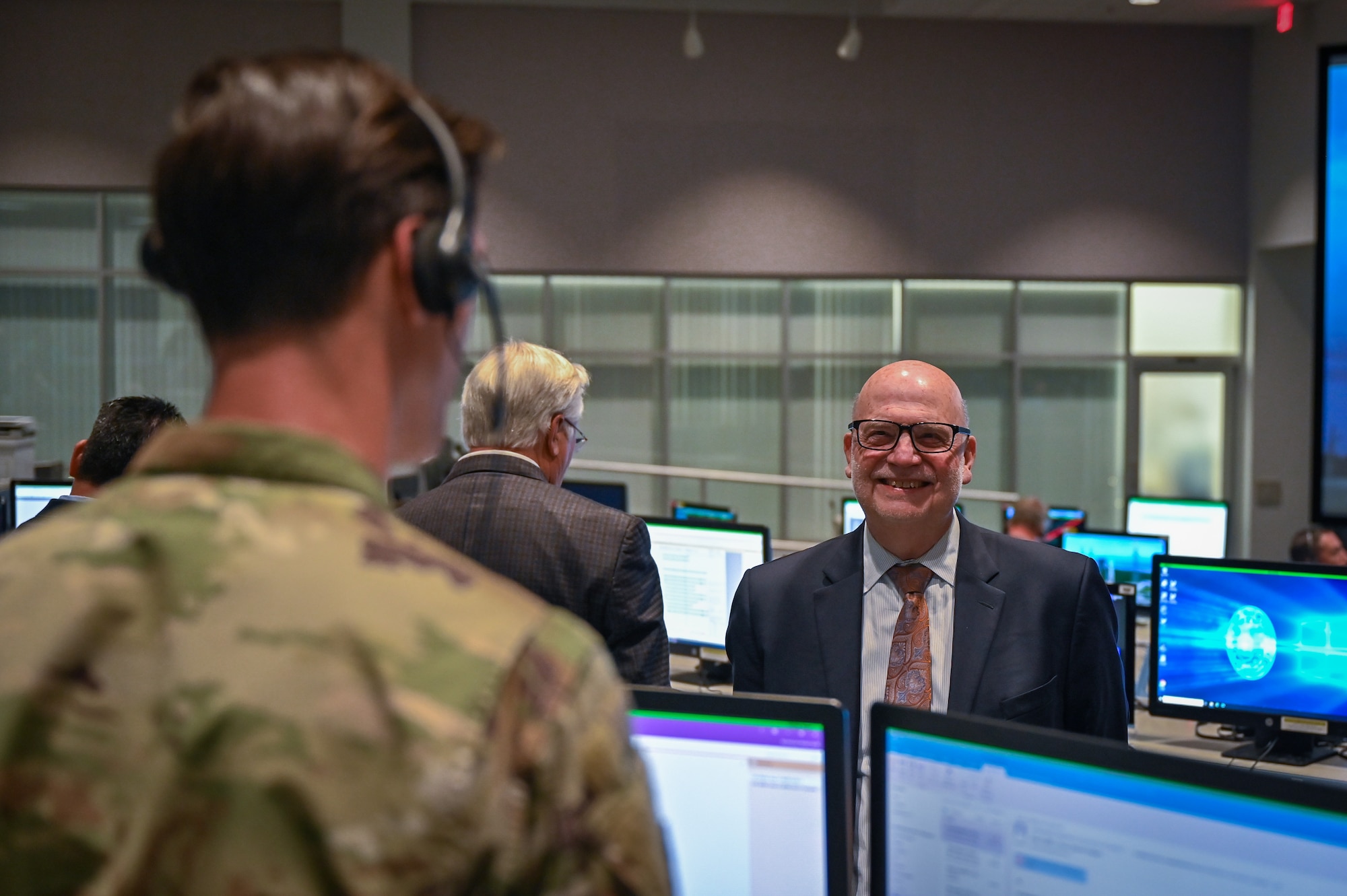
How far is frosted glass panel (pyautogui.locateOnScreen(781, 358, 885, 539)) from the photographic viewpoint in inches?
344

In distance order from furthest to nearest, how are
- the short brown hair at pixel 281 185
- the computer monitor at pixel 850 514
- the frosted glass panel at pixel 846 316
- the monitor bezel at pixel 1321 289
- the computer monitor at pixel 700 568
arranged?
the frosted glass panel at pixel 846 316 → the monitor bezel at pixel 1321 289 → the computer monitor at pixel 850 514 → the computer monitor at pixel 700 568 → the short brown hair at pixel 281 185

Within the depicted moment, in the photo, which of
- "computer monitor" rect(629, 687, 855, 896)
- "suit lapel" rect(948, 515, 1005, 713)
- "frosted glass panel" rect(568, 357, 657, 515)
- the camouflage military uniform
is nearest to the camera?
the camouflage military uniform

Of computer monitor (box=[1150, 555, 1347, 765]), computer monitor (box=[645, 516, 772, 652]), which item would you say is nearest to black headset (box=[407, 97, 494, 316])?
computer monitor (box=[1150, 555, 1347, 765])

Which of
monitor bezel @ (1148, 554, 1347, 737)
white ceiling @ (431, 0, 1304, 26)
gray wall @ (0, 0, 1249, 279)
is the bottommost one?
monitor bezel @ (1148, 554, 1347, 737)

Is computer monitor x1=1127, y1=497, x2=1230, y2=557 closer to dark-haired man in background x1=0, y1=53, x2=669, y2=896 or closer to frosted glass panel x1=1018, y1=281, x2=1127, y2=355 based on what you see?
frosted glass panel x1=1018, y1=281, x2=1127, y2=355

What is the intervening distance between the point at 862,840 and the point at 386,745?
103cm

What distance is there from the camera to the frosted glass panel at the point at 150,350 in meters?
8.23

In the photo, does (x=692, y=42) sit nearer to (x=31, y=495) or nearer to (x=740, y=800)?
(x=31, y=495)

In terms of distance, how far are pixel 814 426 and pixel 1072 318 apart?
7.17 feet

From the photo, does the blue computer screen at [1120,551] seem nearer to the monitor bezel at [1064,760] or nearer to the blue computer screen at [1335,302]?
the monitor bezel at [1064,760]

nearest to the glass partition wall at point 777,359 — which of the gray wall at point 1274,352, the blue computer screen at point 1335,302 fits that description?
the gray wall at point 1274,352

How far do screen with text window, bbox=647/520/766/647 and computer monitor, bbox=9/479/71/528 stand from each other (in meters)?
2.33

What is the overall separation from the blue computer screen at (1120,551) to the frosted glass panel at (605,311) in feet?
15.8

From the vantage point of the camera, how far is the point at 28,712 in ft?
1.94
